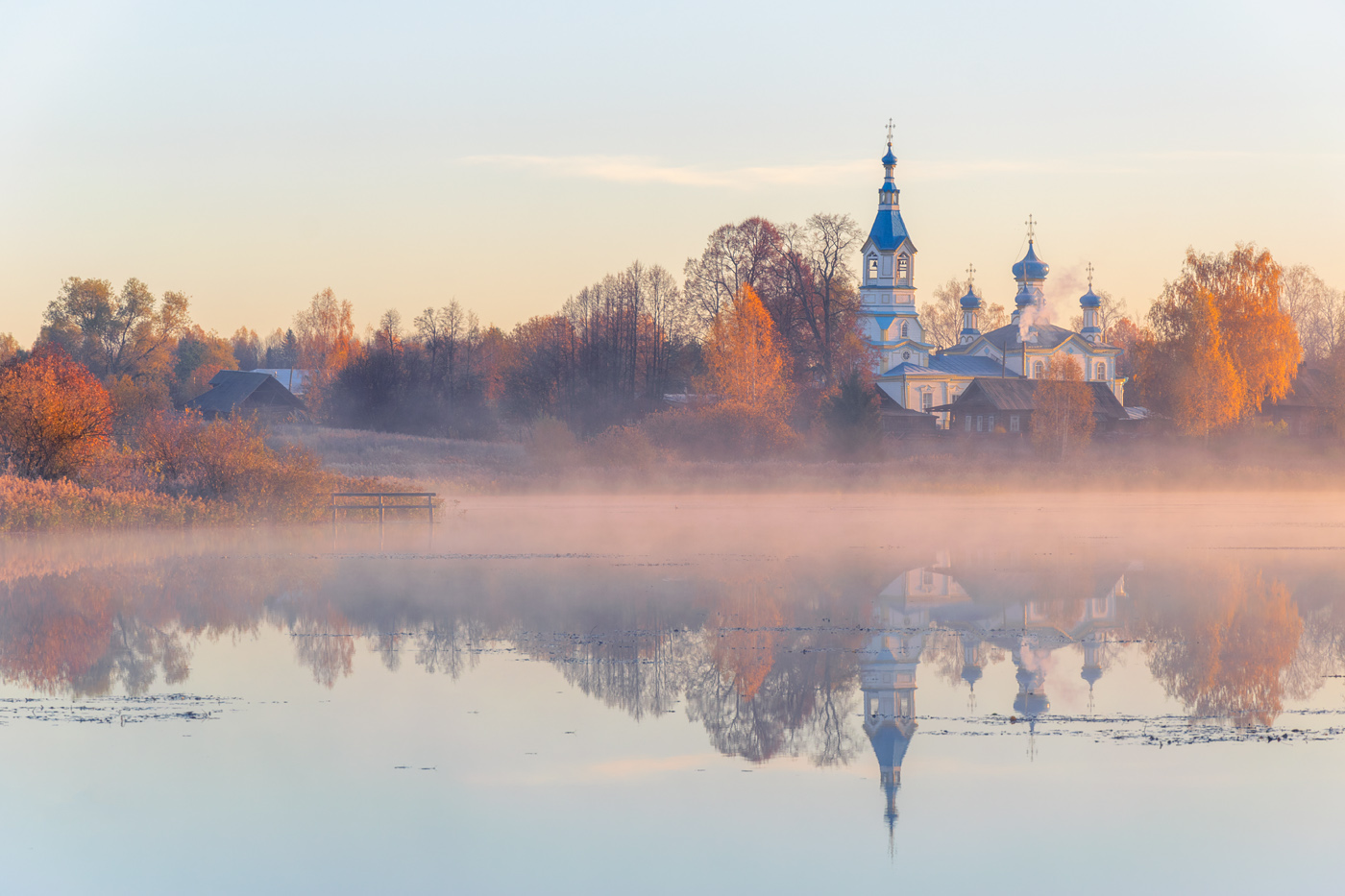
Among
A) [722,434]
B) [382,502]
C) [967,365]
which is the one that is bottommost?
[382,502]

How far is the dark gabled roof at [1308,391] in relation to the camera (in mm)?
73938

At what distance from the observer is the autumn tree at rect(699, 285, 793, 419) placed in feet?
200

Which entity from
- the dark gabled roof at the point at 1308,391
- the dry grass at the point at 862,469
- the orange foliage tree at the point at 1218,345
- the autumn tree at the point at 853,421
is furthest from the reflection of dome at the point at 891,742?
the dark gabled roof at the point at 1308,391

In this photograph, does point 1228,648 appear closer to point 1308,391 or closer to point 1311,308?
point 1308,391

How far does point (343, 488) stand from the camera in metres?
37.1

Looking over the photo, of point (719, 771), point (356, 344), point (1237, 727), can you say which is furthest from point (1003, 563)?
point (356, 344)

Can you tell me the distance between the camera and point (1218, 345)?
65250mm

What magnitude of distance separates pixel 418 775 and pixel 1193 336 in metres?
61.1

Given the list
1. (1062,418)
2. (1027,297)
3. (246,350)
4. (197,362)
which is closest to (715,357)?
(1062,418)

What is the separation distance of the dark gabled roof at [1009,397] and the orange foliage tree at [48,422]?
55.0 metres

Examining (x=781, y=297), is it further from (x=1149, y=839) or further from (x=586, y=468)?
(x=1149, y=839)

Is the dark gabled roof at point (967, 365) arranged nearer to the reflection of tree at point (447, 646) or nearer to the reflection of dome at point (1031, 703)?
the reflection of tree at point (447, 646)

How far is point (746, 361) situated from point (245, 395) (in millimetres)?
40714

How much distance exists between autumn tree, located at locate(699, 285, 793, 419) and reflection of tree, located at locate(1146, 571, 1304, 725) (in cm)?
4037
